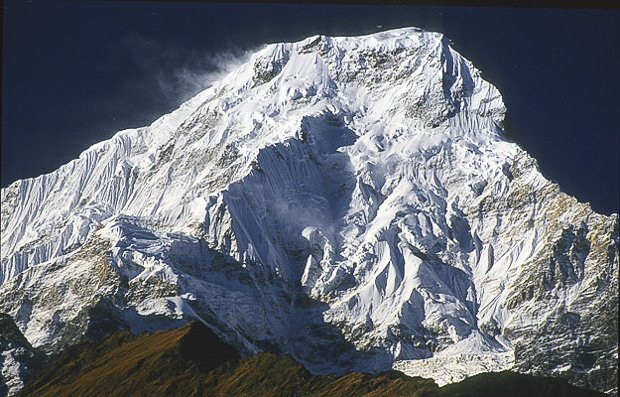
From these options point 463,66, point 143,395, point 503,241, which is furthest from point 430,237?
point 143,395

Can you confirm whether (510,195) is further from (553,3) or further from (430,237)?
(553,3)

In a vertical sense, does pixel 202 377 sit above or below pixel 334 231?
below

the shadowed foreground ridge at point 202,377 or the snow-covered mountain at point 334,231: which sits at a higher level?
the snow-covered mountain at point 334,231

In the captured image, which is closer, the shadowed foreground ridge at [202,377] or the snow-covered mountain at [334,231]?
the shadowed foreground ridge at [202,377]

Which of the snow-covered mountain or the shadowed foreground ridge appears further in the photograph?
the snow-covered mountain
